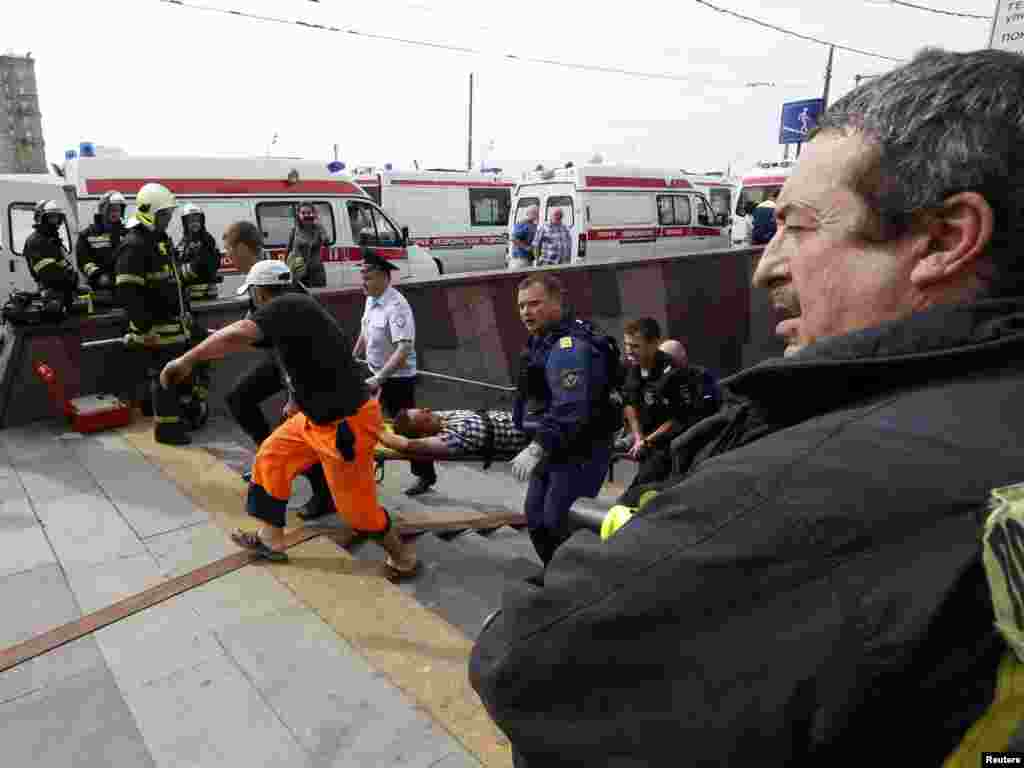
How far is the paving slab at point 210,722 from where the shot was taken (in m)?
2.26

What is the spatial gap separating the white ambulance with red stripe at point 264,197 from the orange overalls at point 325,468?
5.54 metres

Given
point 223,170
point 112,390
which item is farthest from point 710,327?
point 112,390

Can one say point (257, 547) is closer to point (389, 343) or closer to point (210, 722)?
point (210, 722)

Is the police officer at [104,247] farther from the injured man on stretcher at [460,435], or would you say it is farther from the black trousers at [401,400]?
the injured man on stretcher at [460,435]

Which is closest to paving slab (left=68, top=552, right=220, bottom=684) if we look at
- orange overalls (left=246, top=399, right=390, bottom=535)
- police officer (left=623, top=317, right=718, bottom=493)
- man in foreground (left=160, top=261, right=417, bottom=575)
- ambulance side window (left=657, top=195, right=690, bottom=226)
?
man in foreground (left=160, top=261, right=417, bottom=575)

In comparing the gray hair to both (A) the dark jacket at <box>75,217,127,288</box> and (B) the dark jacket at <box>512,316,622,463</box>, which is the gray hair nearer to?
(B) the dark jacket at <box>512,316,622,463</box>

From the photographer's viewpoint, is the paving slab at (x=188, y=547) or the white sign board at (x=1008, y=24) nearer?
the paving slab at (x=188, y=547)

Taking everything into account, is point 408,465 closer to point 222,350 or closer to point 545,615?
point 222,350

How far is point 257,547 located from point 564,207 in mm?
11917

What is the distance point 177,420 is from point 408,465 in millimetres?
2025

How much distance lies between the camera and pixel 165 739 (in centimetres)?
234

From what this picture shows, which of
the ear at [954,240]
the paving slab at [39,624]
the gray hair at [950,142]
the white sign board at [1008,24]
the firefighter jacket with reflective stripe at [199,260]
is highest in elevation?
the white sign board at [1008,24]

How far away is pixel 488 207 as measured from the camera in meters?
17.3

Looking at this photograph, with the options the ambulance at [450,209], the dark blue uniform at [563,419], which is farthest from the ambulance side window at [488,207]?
the dark blue uniform at [563,419]
